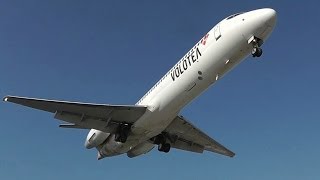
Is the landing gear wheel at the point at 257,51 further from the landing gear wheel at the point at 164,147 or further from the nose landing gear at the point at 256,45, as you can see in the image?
the landing gear wheel at the point at 164,147

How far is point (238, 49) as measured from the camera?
91.9 feet

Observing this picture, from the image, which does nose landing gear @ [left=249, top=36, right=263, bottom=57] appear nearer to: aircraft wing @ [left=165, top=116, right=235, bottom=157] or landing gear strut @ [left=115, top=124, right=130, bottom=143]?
→ aircraft wing @ [left=165, top=116, right=235, bottom=157]

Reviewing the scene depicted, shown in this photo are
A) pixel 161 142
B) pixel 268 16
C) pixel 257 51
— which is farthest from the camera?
pixel 161 142

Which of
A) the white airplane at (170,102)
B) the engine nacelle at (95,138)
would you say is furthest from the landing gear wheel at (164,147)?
the engine nacelle at (95,138)

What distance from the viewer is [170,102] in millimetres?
30609

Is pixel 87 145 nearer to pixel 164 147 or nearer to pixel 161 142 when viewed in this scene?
pixel 161 142

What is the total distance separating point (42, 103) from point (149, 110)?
22.2 ft

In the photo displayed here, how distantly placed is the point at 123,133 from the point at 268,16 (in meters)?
12.9

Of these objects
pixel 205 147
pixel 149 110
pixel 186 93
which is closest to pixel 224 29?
pixel 186 93

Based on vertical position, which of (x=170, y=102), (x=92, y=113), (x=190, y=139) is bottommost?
(x=92, y=113)

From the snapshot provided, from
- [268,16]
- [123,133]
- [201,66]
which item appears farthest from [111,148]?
[268,16]

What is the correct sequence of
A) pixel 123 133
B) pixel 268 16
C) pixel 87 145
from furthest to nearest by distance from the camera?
pixel 87 145, pixel 123 133, pixel 268 16

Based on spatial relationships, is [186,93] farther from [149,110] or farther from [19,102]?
Result: [19,102]

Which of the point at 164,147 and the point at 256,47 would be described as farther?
the point at 164,147
